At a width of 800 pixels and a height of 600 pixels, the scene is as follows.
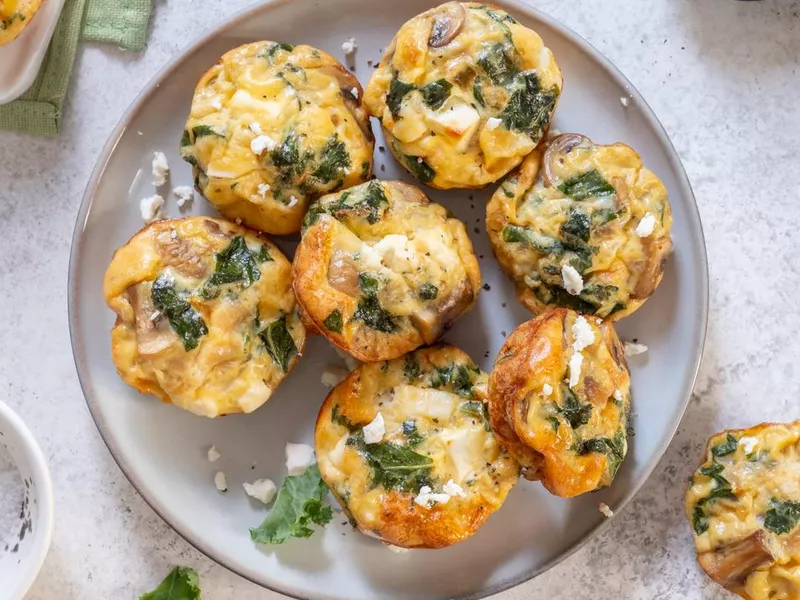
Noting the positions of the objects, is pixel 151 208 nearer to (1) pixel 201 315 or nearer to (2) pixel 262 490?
(1) pixel 201 315

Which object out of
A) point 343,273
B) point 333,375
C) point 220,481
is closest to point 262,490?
point 220,481

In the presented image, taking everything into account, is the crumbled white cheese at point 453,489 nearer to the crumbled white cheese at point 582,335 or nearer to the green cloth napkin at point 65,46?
the crumbled white cheese at point 582,335

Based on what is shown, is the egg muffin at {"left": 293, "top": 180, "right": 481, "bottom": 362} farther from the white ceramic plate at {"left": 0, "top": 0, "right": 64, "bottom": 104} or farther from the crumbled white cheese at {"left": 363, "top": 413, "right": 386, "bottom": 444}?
the white ceramic plate at {"left": 0, "top": 0, "right": 64, "bottom": 104}

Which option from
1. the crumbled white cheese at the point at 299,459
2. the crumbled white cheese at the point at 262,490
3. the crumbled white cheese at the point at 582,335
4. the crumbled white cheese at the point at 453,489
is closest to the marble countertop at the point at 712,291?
the crumbled white cheese at the point at 262,490

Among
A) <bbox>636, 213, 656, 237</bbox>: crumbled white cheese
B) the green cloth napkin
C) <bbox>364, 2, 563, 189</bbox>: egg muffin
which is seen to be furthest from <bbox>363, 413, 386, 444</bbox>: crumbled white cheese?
the green cloth napkin

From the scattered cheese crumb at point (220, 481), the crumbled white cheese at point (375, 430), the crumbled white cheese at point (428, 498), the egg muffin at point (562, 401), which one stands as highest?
the egg muffin at point (562, 401)

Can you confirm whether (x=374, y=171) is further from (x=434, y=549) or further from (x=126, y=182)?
(x=434, y=549)
